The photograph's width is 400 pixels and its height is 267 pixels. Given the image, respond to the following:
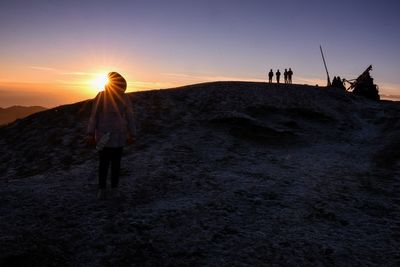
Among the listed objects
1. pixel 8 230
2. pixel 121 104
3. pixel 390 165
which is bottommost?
pixel 8 230

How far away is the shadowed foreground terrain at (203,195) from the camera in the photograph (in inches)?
268

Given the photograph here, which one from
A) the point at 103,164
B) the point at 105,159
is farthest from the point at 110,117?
the point at 103,164

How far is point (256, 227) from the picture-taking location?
7977 mm

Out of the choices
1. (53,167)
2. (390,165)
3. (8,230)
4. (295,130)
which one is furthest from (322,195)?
(295,130)

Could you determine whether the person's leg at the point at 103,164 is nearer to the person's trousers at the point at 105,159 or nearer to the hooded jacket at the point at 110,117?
the person's trousers at the point at 105,159

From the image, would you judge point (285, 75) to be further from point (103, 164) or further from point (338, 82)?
point (103, 164)

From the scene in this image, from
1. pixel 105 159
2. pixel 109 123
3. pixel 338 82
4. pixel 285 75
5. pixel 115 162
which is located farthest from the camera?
pixel 338 82

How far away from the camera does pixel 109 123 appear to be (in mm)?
9156

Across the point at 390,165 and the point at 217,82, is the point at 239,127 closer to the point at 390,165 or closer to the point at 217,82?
the point at 390,165

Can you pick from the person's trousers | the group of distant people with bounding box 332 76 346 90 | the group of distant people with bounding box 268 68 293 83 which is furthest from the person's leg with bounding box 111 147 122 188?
the group of distant people with bounding box 332 76 346 90

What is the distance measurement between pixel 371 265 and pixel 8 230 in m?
7.15

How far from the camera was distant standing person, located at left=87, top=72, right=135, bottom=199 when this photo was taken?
30.0 feet

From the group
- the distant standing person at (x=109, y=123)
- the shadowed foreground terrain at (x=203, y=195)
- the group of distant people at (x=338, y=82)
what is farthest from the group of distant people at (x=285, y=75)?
the distant standing person at (x=109, y=123)

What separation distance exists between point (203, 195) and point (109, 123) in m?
3.27
